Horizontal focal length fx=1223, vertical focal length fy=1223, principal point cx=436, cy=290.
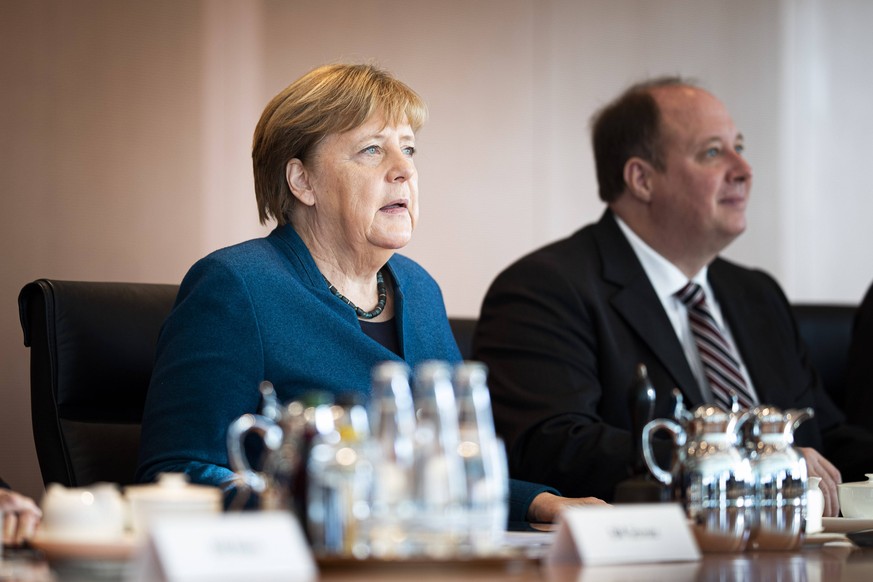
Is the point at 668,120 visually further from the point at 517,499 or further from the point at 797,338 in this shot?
the point at 517,499

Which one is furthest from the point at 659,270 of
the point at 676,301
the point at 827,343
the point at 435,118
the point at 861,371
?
the point at 435,118

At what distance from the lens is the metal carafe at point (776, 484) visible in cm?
144

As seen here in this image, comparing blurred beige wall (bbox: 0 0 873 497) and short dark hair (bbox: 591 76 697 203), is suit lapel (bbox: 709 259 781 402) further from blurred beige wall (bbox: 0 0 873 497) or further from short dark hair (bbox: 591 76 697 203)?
blurred beige wall (bbox: 0 0 873 497)

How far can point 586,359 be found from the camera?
282 centimetres

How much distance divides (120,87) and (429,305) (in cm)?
122

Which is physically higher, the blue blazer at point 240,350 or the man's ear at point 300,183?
the man's ear at point 300,183

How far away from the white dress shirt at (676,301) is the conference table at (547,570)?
1587 mm

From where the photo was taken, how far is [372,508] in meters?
1.08

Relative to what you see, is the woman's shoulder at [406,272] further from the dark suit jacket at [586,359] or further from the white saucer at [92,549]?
the white saucer at [92,549]

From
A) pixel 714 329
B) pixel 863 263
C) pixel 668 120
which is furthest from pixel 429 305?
pixel 863 263

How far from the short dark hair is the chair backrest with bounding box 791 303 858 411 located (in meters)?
0.74

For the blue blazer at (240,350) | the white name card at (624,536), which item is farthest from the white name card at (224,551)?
the blue blazer at (240,350)

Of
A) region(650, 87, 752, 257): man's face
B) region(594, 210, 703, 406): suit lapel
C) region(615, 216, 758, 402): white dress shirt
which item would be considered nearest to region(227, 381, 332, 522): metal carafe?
region(594, 210, 703, 406): suit lapel

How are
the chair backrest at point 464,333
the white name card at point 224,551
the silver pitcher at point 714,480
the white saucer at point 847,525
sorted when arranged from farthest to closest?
1. the chair backrest at point 464,333
2. the white saucer at point 847,525
3. the silver pitcher at point 714,480
4. the white name card at point 224,551
